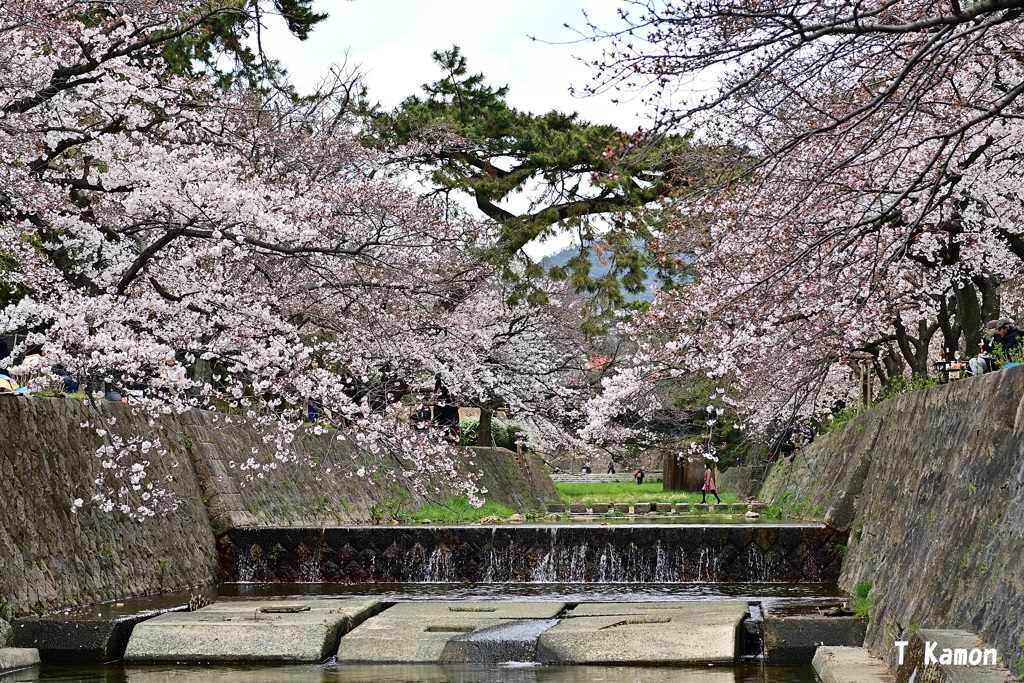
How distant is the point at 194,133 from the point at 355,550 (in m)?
6.93

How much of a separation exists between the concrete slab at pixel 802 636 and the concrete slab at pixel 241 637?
358 cm

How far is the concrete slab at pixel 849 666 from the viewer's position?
6.45 m

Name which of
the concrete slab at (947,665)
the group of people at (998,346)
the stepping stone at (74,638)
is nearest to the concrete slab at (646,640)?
the concrete slab at (947,665)

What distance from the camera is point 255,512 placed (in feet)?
49.8

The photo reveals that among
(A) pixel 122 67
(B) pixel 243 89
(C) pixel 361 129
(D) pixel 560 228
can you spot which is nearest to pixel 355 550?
(A) pixel 122 67

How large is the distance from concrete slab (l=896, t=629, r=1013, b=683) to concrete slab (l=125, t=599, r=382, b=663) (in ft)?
15.0

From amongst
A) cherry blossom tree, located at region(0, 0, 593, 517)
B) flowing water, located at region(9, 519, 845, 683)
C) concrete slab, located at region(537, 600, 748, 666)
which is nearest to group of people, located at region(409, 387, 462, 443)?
cherry blossom tree, located at region(0, 0, 593, 517)

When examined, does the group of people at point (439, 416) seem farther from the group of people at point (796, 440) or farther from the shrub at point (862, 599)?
the group of people at point (796, 440)

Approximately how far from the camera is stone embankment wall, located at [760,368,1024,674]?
565 cm

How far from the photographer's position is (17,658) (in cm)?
823

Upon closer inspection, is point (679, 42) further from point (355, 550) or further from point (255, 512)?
point (255, 512)

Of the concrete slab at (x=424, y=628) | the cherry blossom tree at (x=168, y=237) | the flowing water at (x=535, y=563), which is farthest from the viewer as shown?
the flowing water at (x=535, y=563)

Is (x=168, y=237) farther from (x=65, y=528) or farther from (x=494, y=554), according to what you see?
(x=494, y=554)

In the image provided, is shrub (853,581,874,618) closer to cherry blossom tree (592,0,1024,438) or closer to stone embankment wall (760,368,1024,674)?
stone embankment wall (760,368,1024,674)
